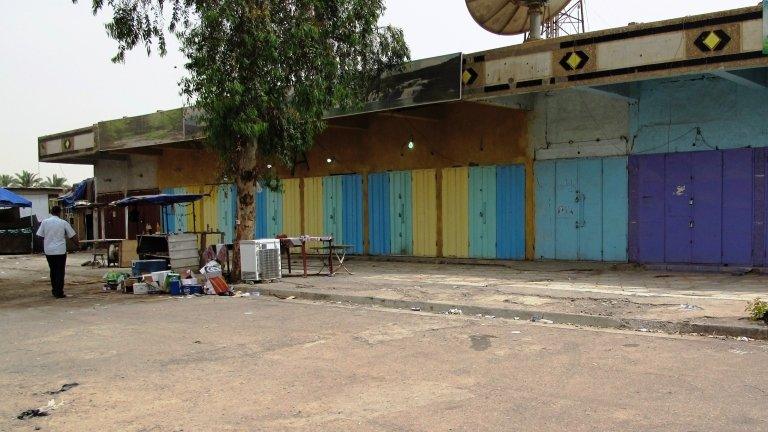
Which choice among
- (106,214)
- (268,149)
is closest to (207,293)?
(268,149)

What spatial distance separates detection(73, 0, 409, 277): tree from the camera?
12281mm

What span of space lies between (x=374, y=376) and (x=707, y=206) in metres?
10.7

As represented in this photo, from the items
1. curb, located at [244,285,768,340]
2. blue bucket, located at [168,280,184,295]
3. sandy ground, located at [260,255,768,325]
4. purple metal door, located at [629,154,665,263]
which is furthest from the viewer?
purple metal door, located at [629,154,665,263]

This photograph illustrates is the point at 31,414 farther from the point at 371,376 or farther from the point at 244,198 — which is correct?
the point at 244,198

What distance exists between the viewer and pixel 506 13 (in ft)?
58.5

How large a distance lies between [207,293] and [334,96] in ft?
15.3

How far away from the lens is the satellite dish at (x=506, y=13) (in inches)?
693

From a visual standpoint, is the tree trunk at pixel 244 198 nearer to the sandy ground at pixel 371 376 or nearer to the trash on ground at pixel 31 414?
the sandy ground at pixel 371 376

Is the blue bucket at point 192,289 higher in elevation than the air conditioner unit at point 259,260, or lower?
lower

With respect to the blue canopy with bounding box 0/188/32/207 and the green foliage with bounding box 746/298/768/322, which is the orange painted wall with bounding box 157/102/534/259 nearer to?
the blue canopy with bounding box 0/188/32/207

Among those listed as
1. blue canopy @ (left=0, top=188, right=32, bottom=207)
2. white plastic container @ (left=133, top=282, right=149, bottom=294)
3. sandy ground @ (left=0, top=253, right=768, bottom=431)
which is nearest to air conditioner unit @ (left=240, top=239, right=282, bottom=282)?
white plastic container @ (left=133, top=282, right=149, bottom=294)

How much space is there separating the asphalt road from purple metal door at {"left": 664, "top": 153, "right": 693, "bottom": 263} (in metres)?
7.26

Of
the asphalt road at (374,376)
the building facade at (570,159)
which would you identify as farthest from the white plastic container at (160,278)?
the asphalt road at (374,376)

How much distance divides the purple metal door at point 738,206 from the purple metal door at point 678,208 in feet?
2.28
